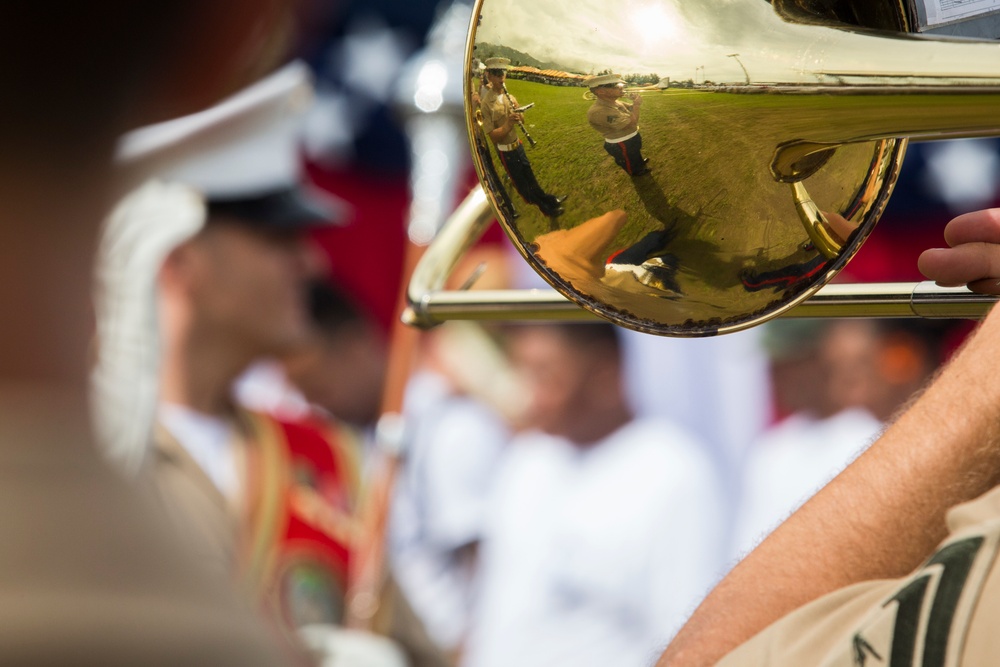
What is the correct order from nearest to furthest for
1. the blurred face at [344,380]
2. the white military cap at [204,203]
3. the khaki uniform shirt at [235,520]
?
1. the white military cap at [204,203]
2. the khaki uniform shirt at [235,520]
3. the blurred face at [344,380]

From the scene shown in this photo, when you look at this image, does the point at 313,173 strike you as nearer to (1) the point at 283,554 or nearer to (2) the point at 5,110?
(1) the point at 283,554

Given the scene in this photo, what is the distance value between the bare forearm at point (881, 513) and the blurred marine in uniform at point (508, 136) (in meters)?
0.36

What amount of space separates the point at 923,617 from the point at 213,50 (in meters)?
0.63

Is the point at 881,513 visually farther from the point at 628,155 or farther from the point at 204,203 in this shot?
the point at 204,203

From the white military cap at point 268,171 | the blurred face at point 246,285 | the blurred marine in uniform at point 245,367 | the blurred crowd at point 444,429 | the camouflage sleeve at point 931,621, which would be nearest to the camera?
the camouflage sleeve at point 931,621

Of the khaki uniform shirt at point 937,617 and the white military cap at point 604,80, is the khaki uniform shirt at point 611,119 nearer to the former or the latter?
the white military cap at point 604,80

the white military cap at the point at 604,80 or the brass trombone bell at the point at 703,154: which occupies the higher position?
the white military cap at the point at 604,80

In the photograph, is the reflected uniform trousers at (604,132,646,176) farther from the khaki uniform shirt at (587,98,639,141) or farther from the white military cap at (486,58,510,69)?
the white military cap at (486,58,510,69)

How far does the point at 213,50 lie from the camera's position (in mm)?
479

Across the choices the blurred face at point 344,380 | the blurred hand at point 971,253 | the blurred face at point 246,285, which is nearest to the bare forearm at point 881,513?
the blurred hand at point 971,253

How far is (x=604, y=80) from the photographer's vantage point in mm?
1128

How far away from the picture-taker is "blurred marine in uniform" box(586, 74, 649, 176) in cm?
112

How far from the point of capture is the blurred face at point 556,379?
16.1 ft

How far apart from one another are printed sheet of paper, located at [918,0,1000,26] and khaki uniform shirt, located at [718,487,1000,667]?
0.42 m
